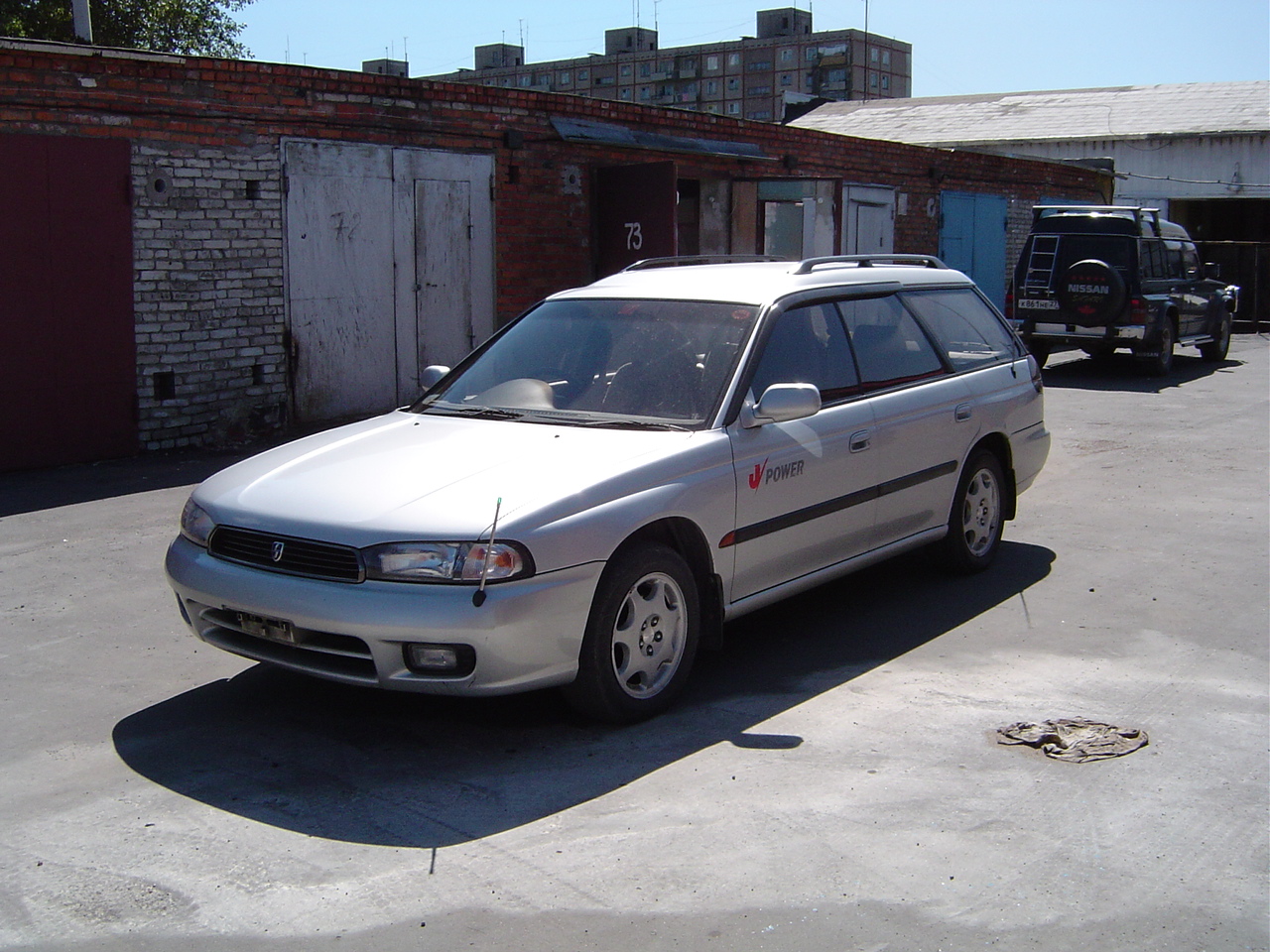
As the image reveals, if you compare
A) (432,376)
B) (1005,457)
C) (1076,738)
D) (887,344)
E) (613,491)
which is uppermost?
(887,344)

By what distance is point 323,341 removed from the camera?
1223 centimetres

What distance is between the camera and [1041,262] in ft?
58.1

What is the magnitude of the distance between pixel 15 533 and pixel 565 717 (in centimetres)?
480

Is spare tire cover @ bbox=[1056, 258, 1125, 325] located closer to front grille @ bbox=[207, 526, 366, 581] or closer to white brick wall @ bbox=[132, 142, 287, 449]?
white brick wall @ bbox=[132, 142, 287, 449]

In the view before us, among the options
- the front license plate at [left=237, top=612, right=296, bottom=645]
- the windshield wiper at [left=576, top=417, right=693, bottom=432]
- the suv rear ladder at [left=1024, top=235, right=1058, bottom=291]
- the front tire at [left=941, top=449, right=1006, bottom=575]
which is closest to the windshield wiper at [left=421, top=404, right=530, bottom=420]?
the windshield wiper at [left=576, top=417, right=693, bottom=432]

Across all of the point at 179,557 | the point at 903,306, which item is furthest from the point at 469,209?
the point at 179,557

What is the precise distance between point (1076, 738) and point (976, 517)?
2.45 m

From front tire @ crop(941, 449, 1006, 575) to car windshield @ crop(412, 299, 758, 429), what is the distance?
6.23ft

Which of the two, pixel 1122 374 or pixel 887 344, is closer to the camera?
pixel 887 344

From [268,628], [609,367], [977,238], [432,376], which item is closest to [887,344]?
[609,367]

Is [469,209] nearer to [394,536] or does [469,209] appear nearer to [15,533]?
[15,533]

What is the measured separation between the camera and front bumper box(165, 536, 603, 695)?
4109 millimetres

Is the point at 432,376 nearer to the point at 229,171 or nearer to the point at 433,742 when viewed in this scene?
the point at 433,742

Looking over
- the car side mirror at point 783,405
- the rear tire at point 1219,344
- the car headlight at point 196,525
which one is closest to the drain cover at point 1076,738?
the car side mirror at point 783,405
